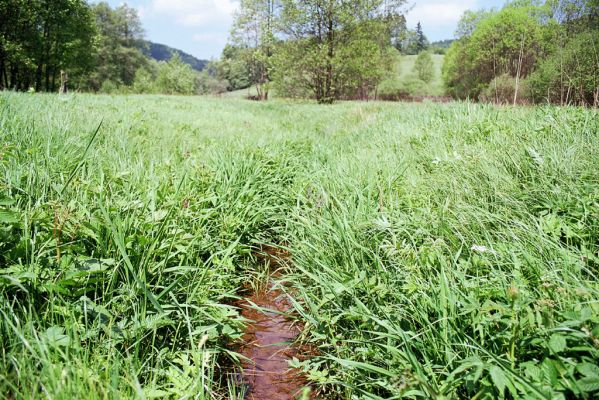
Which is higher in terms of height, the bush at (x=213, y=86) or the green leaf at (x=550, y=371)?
the bush at (x=213, y=86)

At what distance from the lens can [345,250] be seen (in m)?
2.53

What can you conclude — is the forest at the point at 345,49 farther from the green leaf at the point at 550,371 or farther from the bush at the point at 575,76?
the green leaf at the point at 550,371

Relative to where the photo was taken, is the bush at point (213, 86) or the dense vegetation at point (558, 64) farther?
the bush at point (213, 86)

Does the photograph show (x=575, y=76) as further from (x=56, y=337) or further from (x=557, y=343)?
(x=56, y=337)

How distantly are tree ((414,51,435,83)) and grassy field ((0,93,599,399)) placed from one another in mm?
60637

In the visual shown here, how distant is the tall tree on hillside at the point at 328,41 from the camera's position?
2119 centimetres

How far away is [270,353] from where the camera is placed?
2.25m

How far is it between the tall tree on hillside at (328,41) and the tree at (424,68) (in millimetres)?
39016

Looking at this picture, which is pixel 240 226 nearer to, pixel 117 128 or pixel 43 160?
pixel 43 160

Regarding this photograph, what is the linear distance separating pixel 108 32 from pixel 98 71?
10.3m

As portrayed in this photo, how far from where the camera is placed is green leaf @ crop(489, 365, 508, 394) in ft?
3.79

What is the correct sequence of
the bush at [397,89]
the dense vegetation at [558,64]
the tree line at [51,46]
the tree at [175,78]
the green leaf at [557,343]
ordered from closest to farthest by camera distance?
1. the green leaf at [557,343]
2. the dense vegetation at [558,64]
3. the tree line at [51,46]
4. the bush at [397,89]
5. the tree at [175,78]

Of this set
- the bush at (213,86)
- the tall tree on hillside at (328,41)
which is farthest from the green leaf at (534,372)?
the bush at (213,86)

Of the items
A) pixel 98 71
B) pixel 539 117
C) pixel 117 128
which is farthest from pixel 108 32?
pixel 539 117
